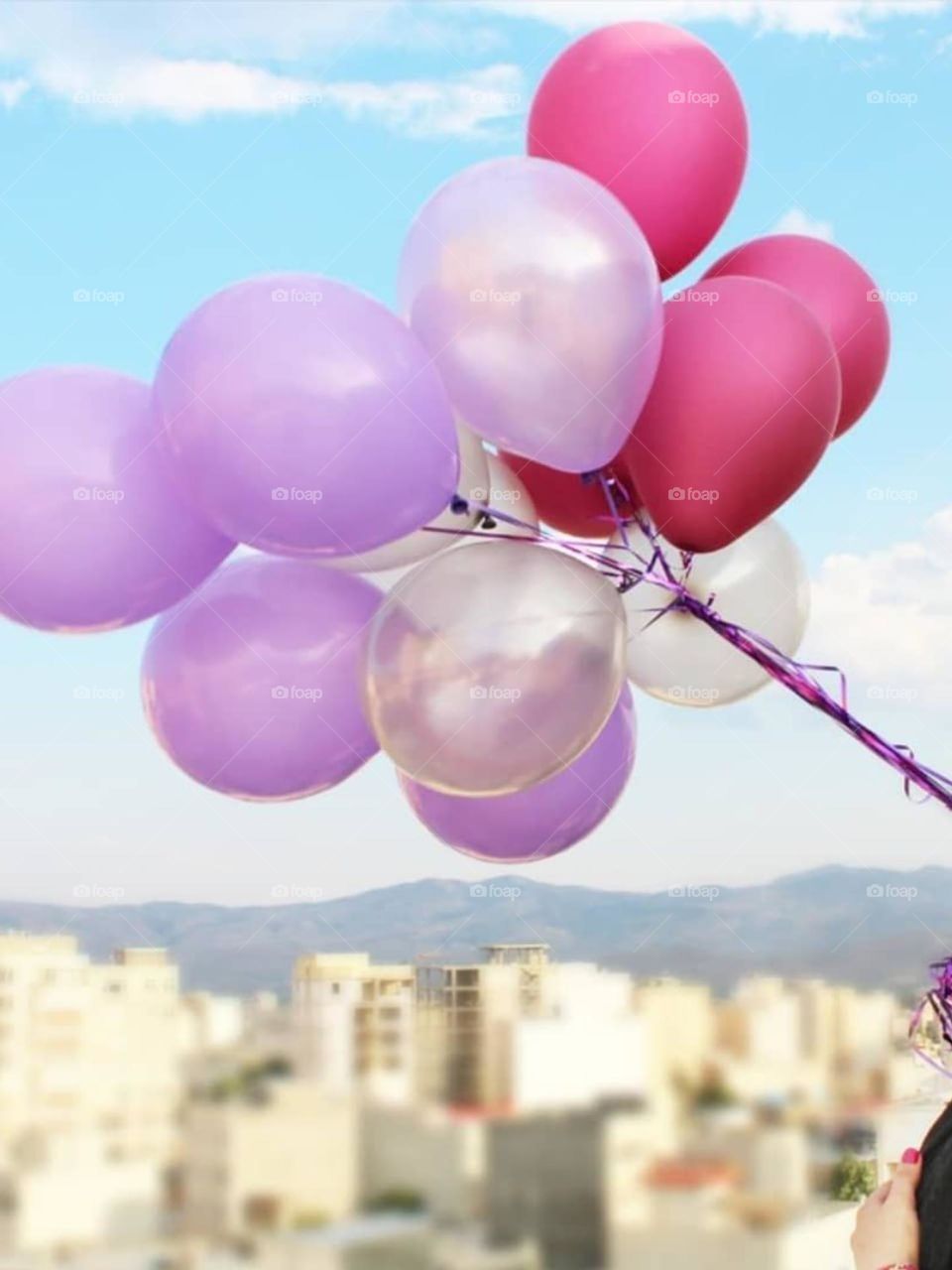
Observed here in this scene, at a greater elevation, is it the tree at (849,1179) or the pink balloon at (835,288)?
the pink balloon at (835,288)

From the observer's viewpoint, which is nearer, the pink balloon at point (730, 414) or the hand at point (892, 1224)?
the hand at point (892, 1224)

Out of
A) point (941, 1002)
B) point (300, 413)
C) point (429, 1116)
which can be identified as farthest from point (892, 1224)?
point (429, 1116)

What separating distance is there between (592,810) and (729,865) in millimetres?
648

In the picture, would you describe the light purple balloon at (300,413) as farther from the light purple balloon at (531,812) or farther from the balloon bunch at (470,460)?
the light purple balloon at (531,812)

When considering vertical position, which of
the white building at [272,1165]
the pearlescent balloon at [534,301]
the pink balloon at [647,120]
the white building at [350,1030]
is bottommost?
the white building at [272,1165]

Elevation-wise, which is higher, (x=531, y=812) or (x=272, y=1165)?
(x=531, y=812)

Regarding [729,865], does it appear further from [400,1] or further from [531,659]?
[400,1]

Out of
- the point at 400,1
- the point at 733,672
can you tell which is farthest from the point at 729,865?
the point at 400,1

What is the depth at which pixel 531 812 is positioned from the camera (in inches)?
59.6

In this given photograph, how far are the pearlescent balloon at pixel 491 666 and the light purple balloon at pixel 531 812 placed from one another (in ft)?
0.85

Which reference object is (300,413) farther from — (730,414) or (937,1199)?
(937,1199)

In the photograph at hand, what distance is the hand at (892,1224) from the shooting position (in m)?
0.79

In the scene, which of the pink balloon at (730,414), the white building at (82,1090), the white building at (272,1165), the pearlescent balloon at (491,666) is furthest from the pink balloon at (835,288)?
the white building at (272,1165)

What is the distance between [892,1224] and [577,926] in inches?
71.3
